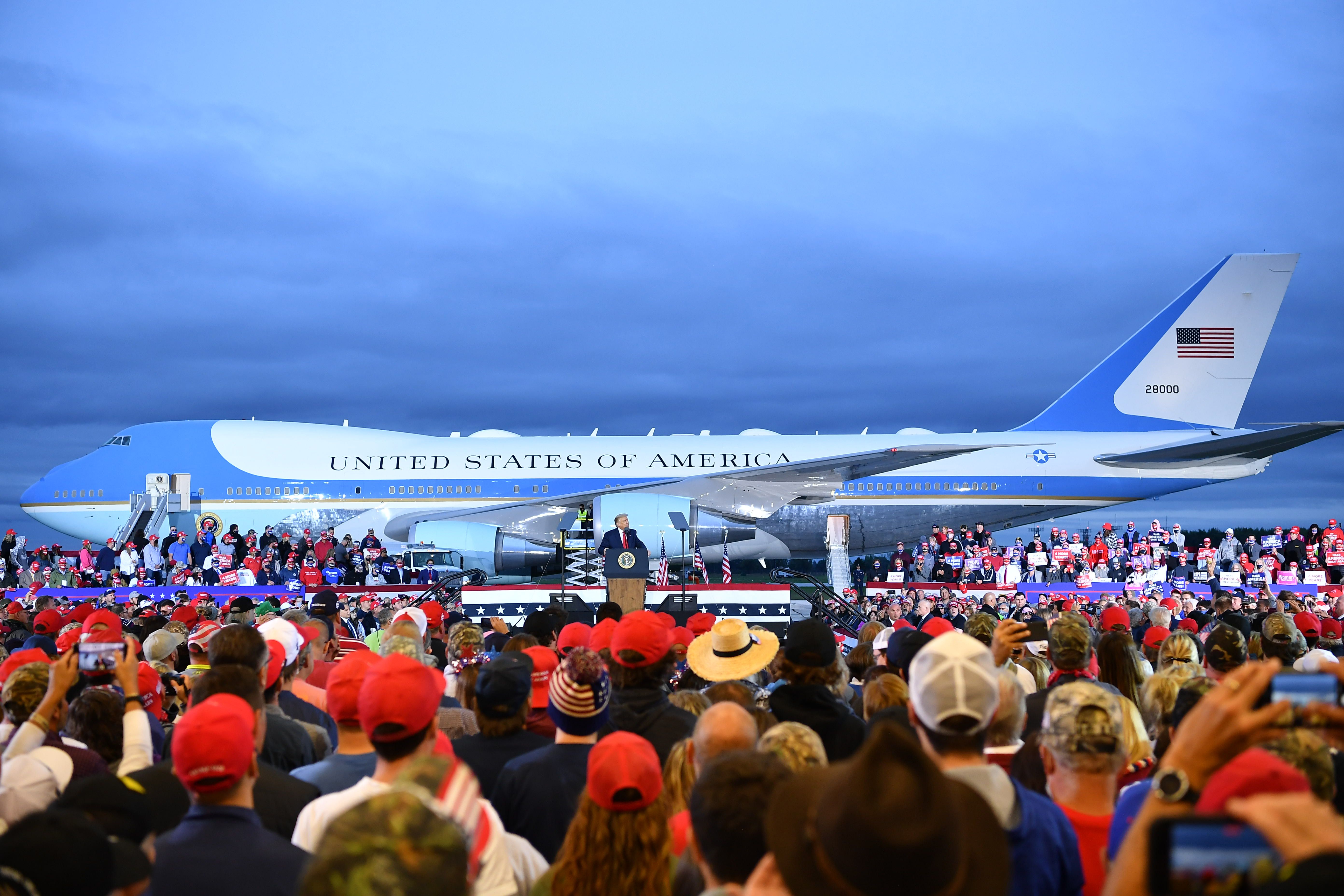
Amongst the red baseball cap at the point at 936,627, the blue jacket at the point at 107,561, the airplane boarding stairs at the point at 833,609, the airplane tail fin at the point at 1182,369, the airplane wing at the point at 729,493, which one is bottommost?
the airplane boarding stairs at the point at 833,609

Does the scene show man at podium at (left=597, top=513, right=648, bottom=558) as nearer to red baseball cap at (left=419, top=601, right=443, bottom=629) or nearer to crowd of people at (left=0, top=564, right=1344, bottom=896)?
red baseball cap at (left=419, top=601, right=443, bottom=629)

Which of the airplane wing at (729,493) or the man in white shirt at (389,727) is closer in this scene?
the man in white shirt at (389,727)

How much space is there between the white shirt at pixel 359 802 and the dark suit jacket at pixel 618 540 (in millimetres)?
9330

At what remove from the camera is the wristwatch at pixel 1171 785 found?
6.40 feet

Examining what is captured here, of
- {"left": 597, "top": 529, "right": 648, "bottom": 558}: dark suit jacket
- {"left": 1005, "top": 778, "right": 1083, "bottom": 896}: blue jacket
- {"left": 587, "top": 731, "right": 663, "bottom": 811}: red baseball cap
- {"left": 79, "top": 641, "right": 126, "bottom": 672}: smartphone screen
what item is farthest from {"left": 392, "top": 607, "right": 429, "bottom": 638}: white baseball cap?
{"left": 1005, "top": 778, "right": 1083, "bottom": 896}: blue jacket

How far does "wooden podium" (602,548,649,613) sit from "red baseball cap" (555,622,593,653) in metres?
4.94

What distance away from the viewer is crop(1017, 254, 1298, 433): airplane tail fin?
25453 mm

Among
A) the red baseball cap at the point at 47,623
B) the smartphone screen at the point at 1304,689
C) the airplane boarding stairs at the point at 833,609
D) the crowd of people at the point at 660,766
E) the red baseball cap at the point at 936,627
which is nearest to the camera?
the crowd of people at the point at 660,766

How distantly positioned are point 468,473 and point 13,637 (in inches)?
609

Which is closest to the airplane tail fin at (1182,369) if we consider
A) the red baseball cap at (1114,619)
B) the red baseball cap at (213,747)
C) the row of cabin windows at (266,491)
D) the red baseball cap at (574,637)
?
the row of cabin windows at (266,491)

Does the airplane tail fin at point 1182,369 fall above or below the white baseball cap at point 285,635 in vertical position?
above

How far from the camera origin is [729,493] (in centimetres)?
2214

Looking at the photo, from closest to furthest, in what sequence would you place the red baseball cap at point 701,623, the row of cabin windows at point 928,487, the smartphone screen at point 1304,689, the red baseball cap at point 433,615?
1. the smartphone screen at point 1304,689
2. the red baseball cap at point 701,623
3. the red baseball cap at point 433,615
4. the row of cabin windows at point 928,487

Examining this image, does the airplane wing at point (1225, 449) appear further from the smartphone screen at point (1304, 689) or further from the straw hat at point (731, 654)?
the smartphone screen at point (1304, 689)
